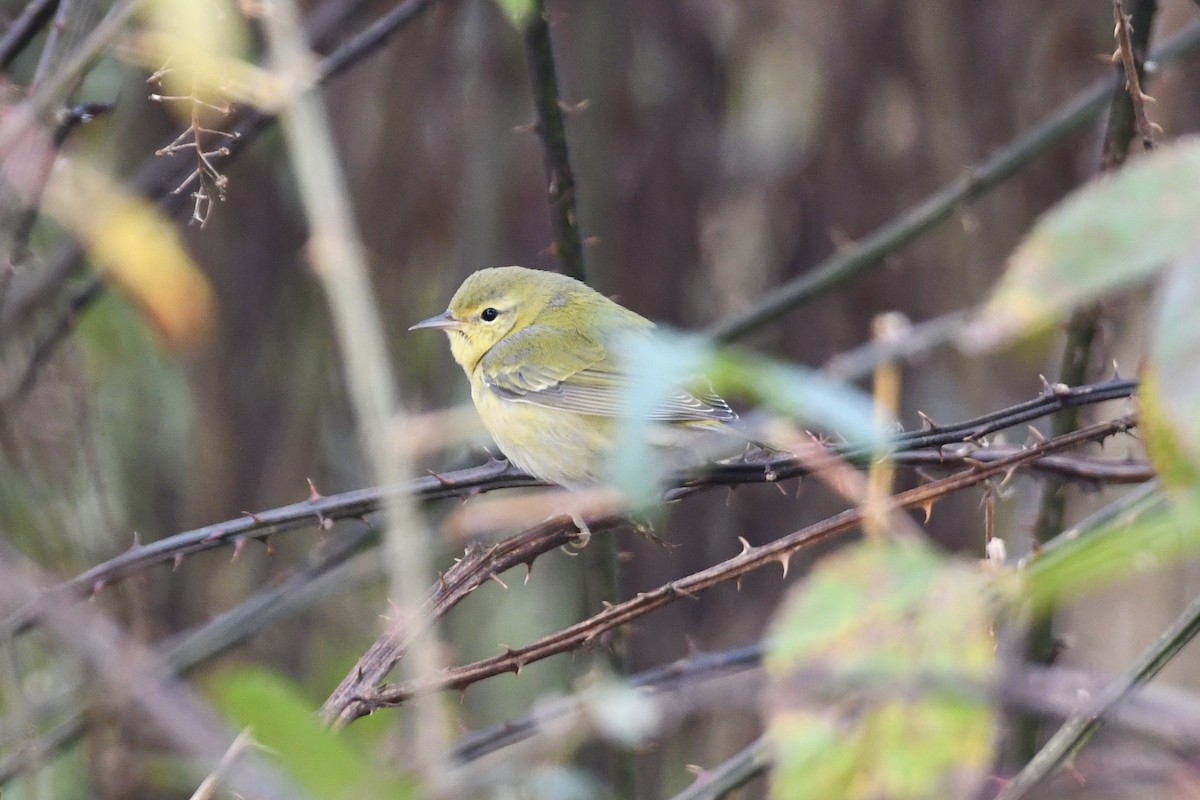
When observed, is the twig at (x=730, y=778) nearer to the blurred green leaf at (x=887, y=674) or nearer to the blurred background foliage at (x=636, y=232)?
the blurred green leaf at (x=887, y=674)

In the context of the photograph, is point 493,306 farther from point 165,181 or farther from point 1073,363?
point 1073,363

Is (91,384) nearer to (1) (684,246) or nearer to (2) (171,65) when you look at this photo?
(1) (684,246)

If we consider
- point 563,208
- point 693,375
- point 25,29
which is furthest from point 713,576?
point 25,29

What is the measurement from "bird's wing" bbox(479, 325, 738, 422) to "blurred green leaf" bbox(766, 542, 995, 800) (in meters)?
3.21

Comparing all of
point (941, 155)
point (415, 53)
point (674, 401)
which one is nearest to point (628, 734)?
point (674, 401)

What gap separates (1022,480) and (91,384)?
341 cm

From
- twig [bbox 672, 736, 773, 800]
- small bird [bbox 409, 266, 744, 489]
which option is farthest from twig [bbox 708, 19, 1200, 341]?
twig [bbox 672, 736, 773, 800]

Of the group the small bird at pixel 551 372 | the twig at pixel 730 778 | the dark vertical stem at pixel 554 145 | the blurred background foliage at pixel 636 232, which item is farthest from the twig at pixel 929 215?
the twig at pixel 730 778

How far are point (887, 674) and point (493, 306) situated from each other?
397 centimetres

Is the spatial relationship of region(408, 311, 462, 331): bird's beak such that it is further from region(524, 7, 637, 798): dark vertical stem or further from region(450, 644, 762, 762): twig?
region(450, 644, 762, 762): twig

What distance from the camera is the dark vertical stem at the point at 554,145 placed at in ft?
10.3

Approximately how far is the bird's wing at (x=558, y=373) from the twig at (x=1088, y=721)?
7.91 feet

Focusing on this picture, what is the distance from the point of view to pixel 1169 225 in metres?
0.94

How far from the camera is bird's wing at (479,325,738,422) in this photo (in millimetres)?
4594
